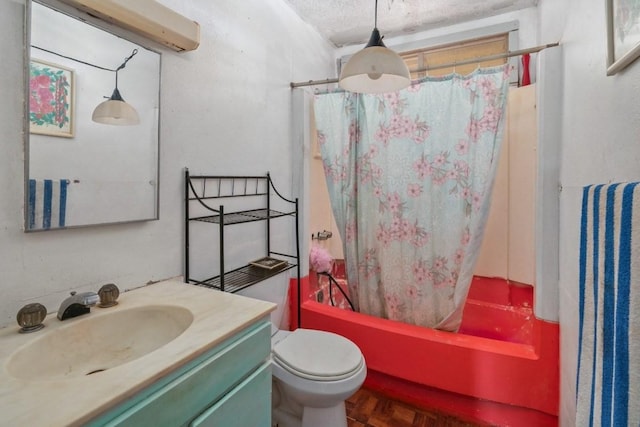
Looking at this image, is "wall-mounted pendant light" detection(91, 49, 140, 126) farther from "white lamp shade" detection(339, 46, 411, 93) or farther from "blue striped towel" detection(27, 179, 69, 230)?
"white lamp shade" detection(339, 46, 411, 93)

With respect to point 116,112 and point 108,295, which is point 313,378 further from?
point 116,112

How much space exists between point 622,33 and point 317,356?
1509 mm

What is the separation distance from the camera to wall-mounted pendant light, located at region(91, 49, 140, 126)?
3.47 feet

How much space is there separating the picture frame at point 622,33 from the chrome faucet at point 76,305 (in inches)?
62.7

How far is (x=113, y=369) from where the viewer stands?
683 mm

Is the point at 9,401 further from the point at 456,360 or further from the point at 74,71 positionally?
the point at 456,360

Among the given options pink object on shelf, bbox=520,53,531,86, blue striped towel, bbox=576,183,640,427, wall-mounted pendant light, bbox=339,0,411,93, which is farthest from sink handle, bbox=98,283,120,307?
pink object on shelf, bbox=520,53,531,86

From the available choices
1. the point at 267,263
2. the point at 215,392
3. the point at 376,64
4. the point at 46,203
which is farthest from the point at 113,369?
the point at 376,64

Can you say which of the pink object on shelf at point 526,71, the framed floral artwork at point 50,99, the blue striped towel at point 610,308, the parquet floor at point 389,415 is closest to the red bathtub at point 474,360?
the parquet floor at point 389,415

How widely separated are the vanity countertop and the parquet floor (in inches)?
40.9

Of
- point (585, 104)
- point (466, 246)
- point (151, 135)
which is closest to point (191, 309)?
point (151, 135)

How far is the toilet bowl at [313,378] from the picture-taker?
1.26 meters

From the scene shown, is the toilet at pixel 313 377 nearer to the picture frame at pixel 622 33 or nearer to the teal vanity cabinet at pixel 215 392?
the teal vanity cabinet at pixel 215 392

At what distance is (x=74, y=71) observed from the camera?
3.22ft
